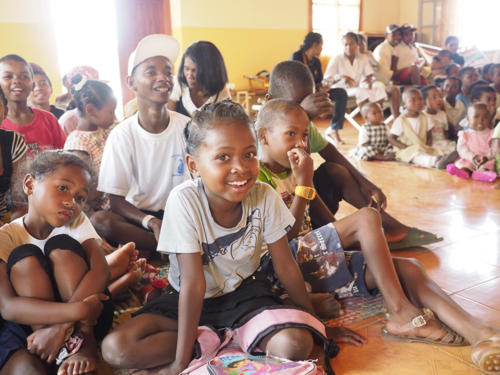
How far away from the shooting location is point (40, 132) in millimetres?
2479

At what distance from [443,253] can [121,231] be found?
1.52m

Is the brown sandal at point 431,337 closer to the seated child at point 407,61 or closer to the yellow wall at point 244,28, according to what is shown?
the seated child at point 407,61

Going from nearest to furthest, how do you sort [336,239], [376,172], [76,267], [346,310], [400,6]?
[76,267] < [336,239] < [346,310] < [376,172] < [400,6]

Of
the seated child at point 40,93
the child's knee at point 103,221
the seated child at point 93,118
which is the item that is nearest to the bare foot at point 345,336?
the child's knee at point 103,221

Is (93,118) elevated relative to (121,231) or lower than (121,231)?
elevated

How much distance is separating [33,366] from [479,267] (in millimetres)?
1806

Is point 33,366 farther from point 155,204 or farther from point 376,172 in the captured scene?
point 376,172

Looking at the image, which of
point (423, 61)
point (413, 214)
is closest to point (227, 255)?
point (413, 214)

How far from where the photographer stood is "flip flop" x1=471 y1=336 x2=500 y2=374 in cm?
131

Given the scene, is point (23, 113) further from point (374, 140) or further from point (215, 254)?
point (374, 140)

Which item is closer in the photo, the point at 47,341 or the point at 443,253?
the point at 47,341

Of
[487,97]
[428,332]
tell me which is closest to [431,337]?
[428,332]

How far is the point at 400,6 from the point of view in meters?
10.1

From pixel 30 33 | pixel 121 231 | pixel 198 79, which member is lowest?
pixel 121 231
